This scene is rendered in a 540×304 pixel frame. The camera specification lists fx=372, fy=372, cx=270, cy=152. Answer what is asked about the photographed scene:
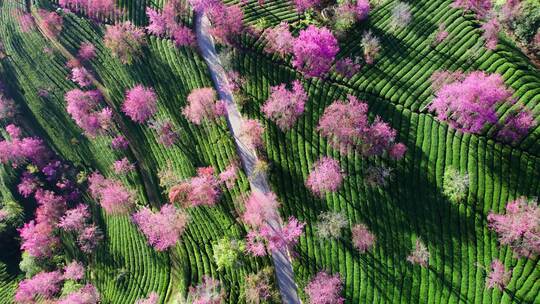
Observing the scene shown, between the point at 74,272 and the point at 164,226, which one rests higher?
the point at 164,226

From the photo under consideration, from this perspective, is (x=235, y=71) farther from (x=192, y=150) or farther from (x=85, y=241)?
(x=85, y=241)

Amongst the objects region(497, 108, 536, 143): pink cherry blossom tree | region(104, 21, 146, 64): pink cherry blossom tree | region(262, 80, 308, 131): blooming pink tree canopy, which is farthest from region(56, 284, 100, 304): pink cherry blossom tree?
region(497, 108, 536, 143): pink cherry blossom tree

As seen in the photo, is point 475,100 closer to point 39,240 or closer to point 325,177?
point 325,177

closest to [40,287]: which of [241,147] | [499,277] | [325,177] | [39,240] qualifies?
[39,240]

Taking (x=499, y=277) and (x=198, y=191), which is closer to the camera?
(x=499, y=277)

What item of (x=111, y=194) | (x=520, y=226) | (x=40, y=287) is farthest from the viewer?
(x=111, y=194)

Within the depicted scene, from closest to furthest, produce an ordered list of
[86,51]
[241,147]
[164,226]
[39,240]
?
1. [164,226]
2. [241,147]
3. [39,240]
4. [86,51]

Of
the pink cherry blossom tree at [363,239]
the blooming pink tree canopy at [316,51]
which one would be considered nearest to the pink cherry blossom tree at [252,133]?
the blooming pink tree canopy at [316,51]

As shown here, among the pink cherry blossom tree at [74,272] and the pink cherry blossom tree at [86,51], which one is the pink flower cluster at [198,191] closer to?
the pink cherry blossom tree at [74,272]
